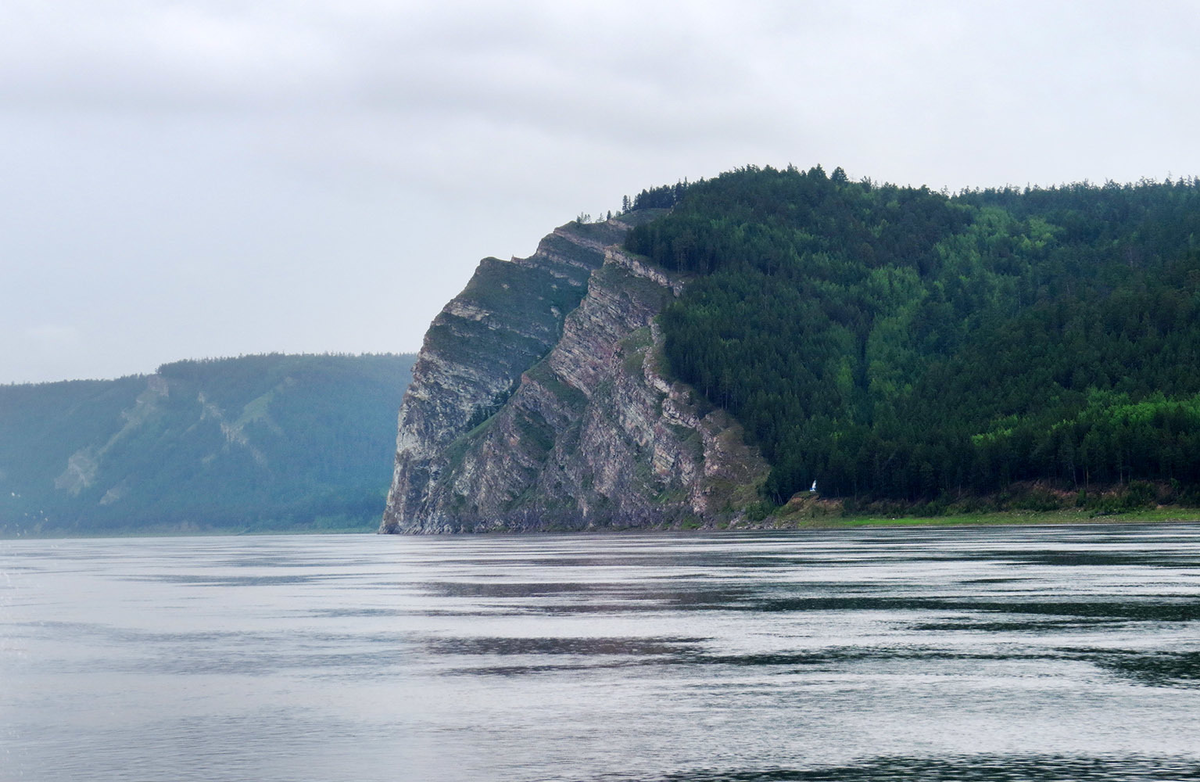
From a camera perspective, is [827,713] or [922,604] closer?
[827,713]

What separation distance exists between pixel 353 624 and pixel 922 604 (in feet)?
74.8

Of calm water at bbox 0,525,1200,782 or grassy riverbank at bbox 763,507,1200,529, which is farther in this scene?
grassy riverbank at bbox 763,507,1200,529

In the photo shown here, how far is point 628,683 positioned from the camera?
36.3m

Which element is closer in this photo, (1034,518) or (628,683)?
(628,683)

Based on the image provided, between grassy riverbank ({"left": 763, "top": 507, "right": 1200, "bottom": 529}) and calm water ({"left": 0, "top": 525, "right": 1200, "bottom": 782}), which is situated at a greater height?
calm water ({"left": 0, "top": 525, "right": 1200, "bottom": 782})

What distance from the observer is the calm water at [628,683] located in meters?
26.4

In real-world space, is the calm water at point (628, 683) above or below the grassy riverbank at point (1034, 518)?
above

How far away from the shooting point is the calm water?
86.7 feet

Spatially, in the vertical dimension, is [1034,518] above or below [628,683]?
below

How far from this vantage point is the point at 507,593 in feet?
235

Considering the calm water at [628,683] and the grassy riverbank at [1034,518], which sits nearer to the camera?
the calm water at [628,683]

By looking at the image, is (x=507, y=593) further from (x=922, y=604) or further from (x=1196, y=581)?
(x=1196, y=581)

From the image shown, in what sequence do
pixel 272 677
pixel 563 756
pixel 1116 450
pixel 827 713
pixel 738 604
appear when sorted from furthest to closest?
pixel 1116 450, pixel 738 604, pixel 272 677, pixel 827 713, pixel 563 756

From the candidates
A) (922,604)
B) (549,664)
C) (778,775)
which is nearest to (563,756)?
(778,775)
